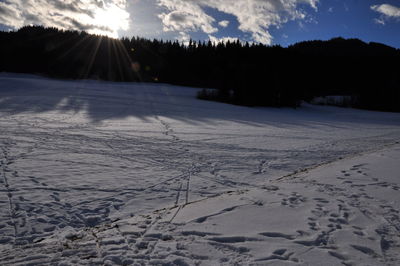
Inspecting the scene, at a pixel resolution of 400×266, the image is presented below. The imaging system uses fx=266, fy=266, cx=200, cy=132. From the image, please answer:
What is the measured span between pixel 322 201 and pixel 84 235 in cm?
409

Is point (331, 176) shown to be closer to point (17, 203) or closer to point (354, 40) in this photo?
point (17, 203)

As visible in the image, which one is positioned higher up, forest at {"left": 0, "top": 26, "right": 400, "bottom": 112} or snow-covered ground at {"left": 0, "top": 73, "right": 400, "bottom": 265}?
forest at {"left": 0, "top": 26, "right": 400, "bottom": 112}

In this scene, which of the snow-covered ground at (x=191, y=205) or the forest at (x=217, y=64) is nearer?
the snow-covered ground at (x=191, y=205)

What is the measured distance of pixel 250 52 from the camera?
178 feet

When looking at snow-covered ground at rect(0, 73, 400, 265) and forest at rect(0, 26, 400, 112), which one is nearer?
snow-covered ground at rect(0, 73, 400, 265)

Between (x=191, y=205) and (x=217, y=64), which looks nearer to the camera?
(x=191, y=205)

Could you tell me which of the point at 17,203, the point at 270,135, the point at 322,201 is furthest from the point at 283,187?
the point at 270,135

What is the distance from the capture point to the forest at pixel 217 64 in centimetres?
3962

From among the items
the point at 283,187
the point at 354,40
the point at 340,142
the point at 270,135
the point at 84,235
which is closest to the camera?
the point at 84,235

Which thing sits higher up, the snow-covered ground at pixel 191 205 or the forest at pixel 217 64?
the forest at pixel 217 64

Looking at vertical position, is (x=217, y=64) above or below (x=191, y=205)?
above

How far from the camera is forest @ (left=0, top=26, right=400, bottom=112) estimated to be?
3962cm

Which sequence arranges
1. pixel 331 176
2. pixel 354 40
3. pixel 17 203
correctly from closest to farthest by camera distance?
pixel 17 203 → pixel 331 176 → pixel 354 40

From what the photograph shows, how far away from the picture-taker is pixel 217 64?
6206cm
